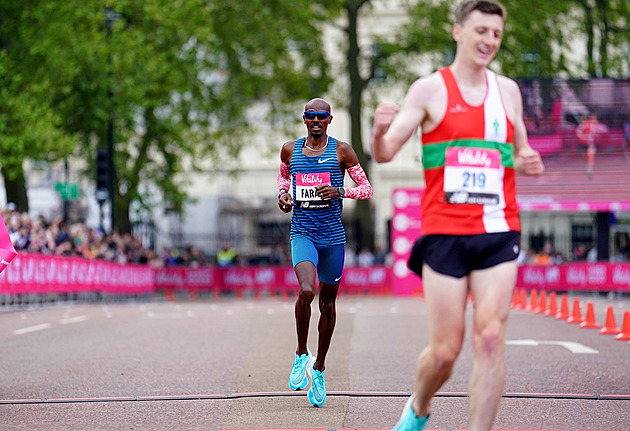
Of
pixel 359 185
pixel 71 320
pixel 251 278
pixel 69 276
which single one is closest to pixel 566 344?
pixel 359 185

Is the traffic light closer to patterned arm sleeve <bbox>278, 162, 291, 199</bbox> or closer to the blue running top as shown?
patterned arm sleeve <bbox>278, 162, 291, 199</bbox>

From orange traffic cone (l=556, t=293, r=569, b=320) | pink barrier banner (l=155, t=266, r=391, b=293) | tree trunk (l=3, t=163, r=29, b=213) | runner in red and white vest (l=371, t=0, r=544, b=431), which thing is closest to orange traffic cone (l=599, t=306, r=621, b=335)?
orange traffic cone (l=556, t=293, r=569, b=320)

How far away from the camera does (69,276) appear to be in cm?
2866

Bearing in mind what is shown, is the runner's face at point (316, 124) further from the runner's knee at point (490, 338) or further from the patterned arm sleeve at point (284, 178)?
the runner's knee at point (490, 338)

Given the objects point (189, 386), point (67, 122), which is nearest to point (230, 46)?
point (67, 122)

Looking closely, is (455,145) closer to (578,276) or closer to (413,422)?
(413,422)

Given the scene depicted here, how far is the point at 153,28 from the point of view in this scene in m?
41.0

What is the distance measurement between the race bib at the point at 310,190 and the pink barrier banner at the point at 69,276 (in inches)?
615

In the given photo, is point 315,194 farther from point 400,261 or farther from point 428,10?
point 428,10

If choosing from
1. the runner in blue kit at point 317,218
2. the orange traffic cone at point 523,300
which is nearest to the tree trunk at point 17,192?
the orange traffic cone at point 523,300

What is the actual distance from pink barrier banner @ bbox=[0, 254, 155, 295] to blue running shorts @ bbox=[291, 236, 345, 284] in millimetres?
15614

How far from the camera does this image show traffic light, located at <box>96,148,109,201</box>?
3428 cm

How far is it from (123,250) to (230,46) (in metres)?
8.92

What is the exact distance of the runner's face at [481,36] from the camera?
582cm
